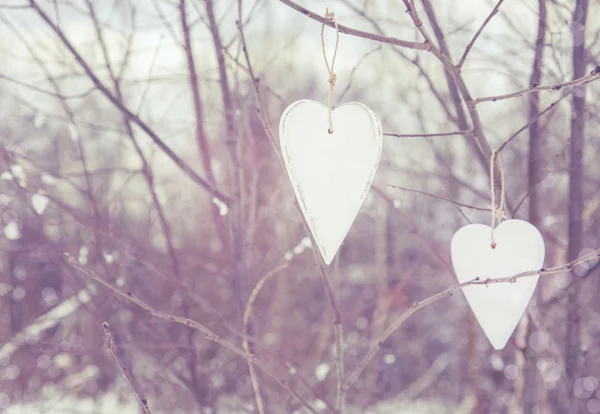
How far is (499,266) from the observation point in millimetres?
833

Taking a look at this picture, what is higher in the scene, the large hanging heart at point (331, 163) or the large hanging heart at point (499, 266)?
the large hanging heart at point (331, 163)

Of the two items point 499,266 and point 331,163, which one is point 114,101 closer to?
point 331,163

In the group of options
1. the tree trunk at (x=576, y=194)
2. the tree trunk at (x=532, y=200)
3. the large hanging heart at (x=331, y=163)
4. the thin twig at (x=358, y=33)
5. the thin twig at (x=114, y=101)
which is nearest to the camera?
the thin twig at (x=358, y=33)

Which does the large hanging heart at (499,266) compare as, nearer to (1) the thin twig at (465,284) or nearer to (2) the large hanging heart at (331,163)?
(1) the thin twig at (465,284)

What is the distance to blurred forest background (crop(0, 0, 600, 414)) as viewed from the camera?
4.00 feet

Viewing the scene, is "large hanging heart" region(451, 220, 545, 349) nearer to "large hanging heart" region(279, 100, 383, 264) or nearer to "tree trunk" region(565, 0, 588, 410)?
"large hanging heart" region(279, 100, 383, 264)

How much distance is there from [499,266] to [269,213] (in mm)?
1017

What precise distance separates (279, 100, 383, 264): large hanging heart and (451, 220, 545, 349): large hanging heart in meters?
0.20

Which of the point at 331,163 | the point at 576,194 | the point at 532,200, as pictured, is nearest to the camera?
the point at 331,163

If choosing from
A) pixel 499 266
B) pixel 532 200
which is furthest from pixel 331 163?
pixel 532 200

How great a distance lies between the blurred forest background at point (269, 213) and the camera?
122 centimetres

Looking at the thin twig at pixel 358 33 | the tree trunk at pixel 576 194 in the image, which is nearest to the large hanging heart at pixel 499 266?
the thin twig at pixel 358 33

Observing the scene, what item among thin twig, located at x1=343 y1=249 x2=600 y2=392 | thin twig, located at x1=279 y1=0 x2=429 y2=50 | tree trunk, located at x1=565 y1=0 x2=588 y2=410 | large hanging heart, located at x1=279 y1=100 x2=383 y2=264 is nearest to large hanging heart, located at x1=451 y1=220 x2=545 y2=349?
thin twig, located at x1=343 y1=249 x2=600 y2=392

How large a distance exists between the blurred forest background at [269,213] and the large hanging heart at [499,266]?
5 centimetres
